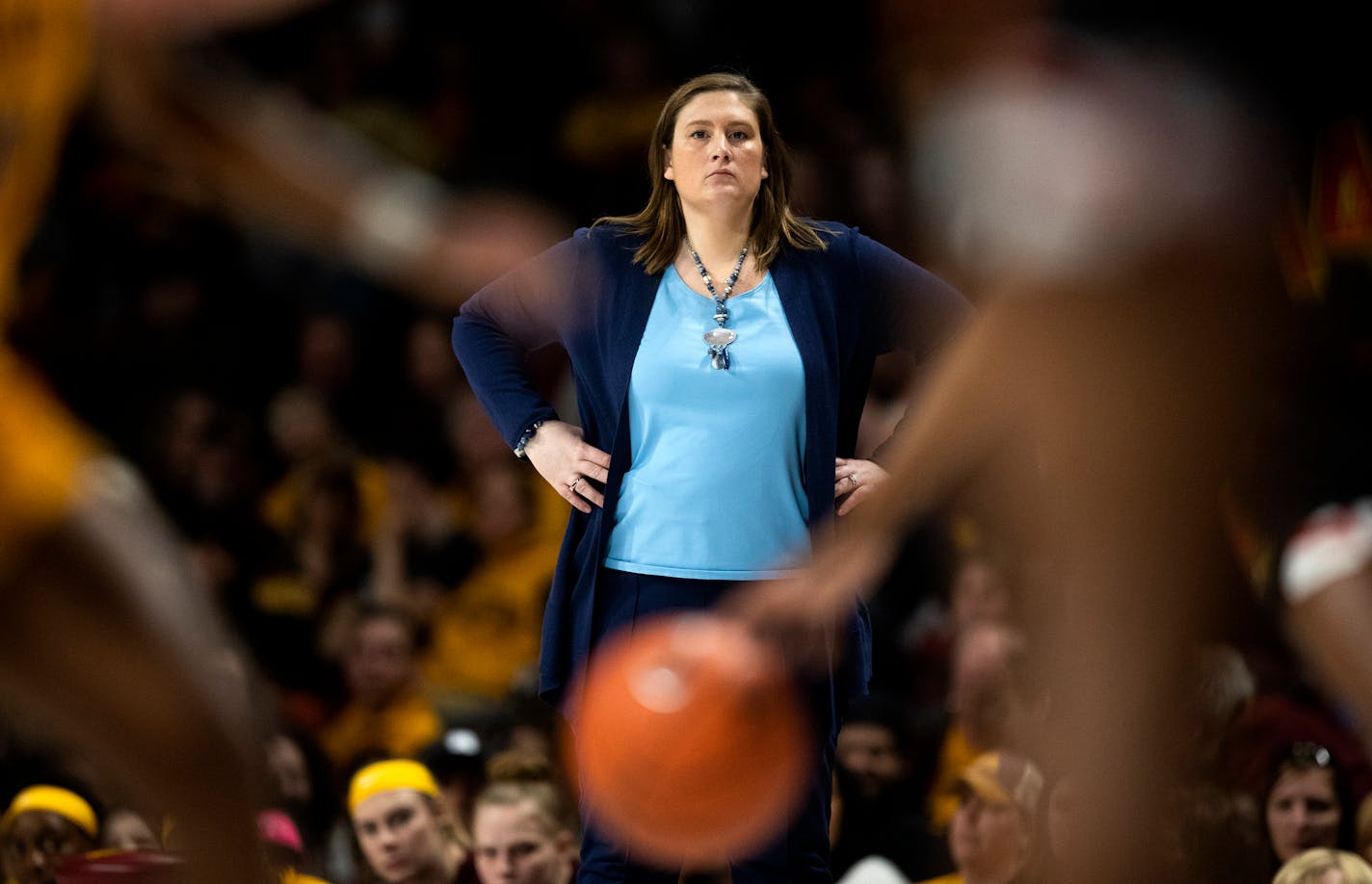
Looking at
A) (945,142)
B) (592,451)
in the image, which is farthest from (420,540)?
(945,142)

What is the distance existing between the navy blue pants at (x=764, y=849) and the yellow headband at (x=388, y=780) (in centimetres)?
134

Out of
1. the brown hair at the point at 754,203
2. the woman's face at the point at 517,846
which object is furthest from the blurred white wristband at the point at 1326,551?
the woman's face at the point at 517,846

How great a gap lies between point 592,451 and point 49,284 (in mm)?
4529

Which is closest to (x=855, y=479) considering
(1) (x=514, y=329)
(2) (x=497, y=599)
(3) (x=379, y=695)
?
(1) (x=514, y=329)

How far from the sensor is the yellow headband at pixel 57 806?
4484mm

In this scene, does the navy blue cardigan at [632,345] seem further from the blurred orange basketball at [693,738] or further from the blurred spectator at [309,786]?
the blurred spectator at [309,786]

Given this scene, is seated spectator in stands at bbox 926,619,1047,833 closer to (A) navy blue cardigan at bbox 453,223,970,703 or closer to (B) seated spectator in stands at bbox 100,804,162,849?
(A) navy blue cardigan at bbox 453,223,970,703

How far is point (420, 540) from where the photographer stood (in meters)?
6.04

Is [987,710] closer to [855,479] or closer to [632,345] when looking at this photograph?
[855,479]

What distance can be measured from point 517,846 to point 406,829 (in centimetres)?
30

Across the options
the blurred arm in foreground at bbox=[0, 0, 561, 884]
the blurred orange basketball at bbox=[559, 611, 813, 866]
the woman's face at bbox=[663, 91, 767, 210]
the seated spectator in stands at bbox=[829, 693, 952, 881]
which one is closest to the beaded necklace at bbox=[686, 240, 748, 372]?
the woman's face at bbox=[663, 91, 767, 210]

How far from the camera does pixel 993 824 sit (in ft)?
13.9

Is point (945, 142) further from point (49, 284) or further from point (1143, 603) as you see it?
point (49, 284)

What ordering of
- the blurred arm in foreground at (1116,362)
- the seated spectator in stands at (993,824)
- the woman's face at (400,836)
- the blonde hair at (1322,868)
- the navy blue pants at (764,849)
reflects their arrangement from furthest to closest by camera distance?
the woman's face at (400,836)
the seated spectator in stands at (993,824)
the blonde hair at (1322,868)
the navy blue pants at (764,849)
the blurred arm in foreground at (1116,362)
